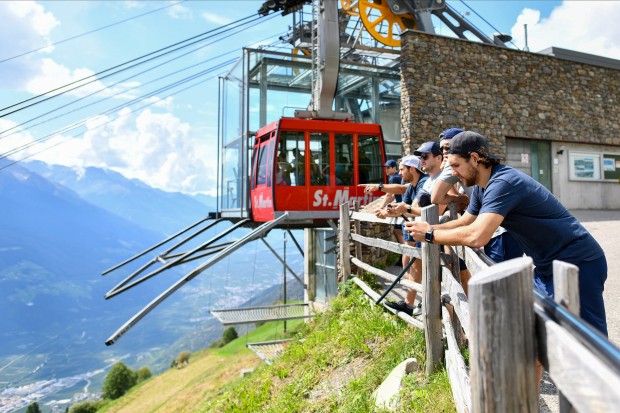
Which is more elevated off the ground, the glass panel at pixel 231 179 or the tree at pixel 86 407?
the glass panel at pixel 231 179

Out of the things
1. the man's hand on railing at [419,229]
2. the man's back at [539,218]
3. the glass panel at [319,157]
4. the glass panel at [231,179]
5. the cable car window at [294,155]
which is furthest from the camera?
the glass panel at [231,179]

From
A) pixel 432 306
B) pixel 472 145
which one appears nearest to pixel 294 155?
pixel 432 306

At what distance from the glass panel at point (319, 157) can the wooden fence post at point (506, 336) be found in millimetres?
9011

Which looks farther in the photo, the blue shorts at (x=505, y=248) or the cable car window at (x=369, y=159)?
the cable car window at (x=369, y=159)

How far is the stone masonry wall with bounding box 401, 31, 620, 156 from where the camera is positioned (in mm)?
13539

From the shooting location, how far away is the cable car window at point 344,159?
10.5 meters

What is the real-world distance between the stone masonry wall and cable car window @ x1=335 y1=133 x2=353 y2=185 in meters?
3.04

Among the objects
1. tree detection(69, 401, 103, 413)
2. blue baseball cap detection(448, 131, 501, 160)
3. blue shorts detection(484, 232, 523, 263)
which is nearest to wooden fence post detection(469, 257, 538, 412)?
blue baseball cap detection(448, 131, 501, 160)

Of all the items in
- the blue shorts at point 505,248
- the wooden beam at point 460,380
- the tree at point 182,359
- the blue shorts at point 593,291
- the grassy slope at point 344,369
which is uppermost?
the blue shorts at point 505,248

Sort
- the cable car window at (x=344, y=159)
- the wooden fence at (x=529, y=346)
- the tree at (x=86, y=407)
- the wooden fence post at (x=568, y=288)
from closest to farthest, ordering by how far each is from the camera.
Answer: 1. the wooden fence at (x=529, y=346)
2. the wooden fence post at (x=568, y=288)
3. the cable car window at (x=344, y=159)
4. the tree at (x=86, y=407)

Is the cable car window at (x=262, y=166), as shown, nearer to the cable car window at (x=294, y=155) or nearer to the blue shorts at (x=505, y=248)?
the cable car window at (x=294, y=155)

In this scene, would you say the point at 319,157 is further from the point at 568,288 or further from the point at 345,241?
the point at 568,288

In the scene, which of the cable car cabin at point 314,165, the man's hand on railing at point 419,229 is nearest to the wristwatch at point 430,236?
the man's hand on railing at point 419,229

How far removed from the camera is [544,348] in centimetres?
128
